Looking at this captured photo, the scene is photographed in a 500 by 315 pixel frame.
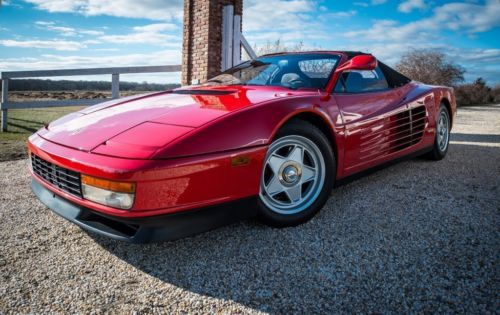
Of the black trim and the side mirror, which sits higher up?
the side mirror

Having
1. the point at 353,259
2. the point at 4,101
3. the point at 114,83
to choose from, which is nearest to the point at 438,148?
the point at 353,259

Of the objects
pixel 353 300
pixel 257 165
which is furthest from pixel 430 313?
pixel 257 165

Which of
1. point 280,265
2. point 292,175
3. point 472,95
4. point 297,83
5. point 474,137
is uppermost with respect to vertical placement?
point 297,83

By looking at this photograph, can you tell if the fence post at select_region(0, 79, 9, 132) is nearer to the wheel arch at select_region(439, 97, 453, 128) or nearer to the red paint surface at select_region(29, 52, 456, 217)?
the red paint surface at select_region(29, 52, 456, 217)

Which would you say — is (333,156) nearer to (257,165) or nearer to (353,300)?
(257,165)

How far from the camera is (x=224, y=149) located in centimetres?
158

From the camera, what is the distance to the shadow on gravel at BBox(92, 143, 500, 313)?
1.36 m

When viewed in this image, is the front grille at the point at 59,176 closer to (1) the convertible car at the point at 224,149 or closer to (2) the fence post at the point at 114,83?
(1) the convertible car at the point at 224,149

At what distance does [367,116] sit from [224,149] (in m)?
1.28

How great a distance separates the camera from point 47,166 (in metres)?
1.79

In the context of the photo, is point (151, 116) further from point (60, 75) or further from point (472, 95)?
point (472, 95)

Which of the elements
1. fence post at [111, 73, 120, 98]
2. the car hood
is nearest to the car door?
the car hood

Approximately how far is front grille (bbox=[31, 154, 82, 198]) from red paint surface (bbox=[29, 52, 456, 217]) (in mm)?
37

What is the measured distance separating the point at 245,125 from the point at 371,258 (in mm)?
897
